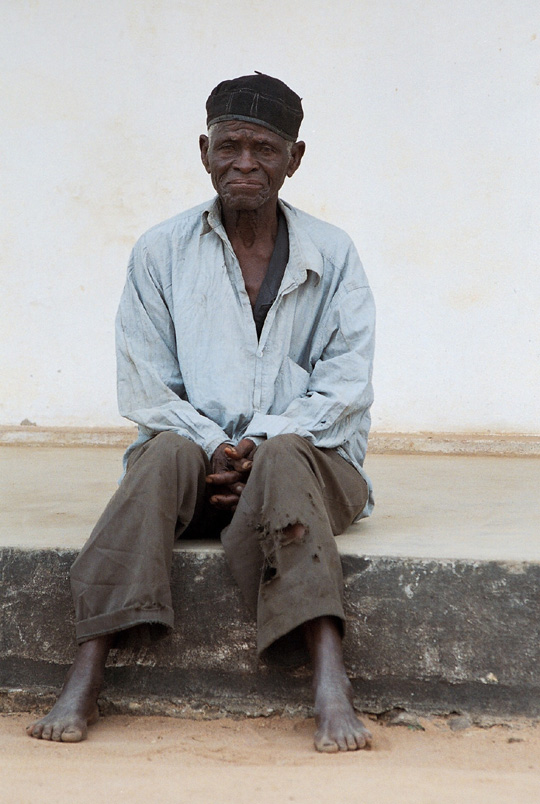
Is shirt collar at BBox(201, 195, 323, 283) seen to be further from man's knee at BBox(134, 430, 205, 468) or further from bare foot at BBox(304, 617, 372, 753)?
bare foot at BBox(304, 617, 372, 753)

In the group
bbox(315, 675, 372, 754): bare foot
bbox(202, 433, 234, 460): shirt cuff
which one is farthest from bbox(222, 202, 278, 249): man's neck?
bbox(315, 675, 372, 754): bare foot

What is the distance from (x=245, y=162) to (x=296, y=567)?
115 centimetres

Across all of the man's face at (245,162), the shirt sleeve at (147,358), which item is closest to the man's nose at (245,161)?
the man's face at (245,162)

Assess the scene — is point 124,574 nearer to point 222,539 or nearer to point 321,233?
point 222,539

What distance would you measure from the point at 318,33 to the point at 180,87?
78 cm

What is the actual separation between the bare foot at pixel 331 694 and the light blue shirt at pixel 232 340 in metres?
0.56

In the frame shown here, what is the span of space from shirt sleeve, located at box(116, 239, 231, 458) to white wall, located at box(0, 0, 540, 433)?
2.46 meters

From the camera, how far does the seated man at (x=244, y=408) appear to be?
2.14m

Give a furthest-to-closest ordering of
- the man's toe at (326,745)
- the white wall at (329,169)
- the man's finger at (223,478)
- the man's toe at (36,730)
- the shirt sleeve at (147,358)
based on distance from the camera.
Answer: the white wall at (329,169), the shirt sleeve at (147,358), the man's finger at (223,478), the man's toe at (36,730), the man's toe at (326,745)

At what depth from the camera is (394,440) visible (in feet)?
16.6

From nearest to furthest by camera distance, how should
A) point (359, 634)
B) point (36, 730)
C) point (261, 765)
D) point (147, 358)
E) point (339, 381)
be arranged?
point (261, 765) < point (36, 730) < point (359, 634) < point (339, 381) < point (147, 358)

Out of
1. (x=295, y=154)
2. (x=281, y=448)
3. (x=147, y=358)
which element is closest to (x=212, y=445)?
(x=281, y=448)

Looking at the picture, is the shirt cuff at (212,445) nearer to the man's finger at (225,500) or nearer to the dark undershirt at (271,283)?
the man's finger at (225,500)

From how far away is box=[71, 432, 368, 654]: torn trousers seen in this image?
2127mm
